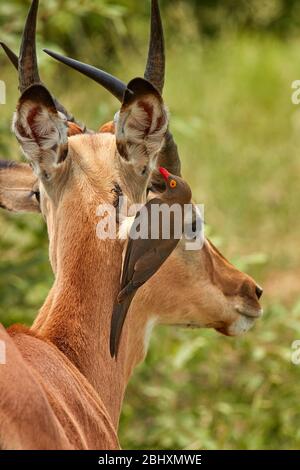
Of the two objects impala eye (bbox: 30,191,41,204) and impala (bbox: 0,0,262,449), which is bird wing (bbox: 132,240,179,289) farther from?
impala eye (bbox: 30,191,41,204)

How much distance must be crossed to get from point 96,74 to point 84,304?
0.82 m

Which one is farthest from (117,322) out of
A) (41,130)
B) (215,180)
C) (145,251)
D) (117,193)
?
(215,180)

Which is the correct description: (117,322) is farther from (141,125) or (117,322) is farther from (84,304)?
(141,125)

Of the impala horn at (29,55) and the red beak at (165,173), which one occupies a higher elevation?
the impala horn at (29,55)

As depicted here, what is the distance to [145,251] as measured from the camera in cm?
382

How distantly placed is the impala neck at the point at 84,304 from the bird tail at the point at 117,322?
0.02 m

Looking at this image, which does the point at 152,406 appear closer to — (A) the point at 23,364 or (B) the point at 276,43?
(A) the point at 23,364

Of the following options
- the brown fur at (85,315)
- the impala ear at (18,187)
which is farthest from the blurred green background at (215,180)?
the brown fur at (85,315)

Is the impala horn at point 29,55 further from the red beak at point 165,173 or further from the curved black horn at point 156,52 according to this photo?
the red beak at point 165,173

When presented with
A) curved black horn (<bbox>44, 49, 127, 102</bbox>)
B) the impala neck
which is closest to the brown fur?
the impala neck

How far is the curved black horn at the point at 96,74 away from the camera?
3.99m

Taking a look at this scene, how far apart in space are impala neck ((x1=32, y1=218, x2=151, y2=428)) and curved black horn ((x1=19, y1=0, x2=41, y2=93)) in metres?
0.52

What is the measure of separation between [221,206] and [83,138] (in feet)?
19.1
